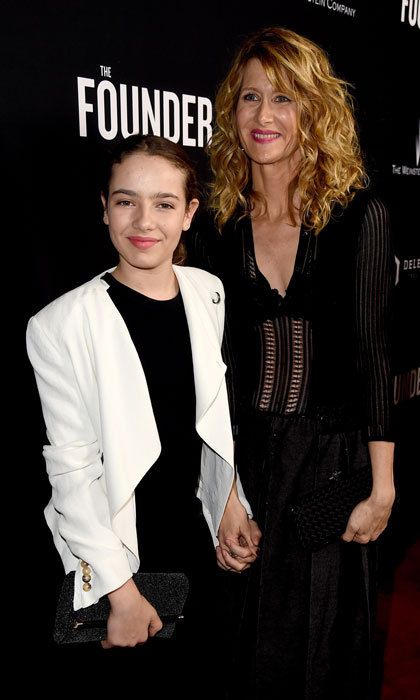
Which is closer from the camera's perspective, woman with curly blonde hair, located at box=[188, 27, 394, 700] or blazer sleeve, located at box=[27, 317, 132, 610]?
blazer sleeve, located at box=[27, 317, 132, 610]

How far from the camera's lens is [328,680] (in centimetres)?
186

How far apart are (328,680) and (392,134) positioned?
102 inches

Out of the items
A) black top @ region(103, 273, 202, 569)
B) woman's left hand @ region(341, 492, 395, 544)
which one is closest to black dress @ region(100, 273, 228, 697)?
black top @ region(103, 273, 202, 569)

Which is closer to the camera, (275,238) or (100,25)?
(275,238)

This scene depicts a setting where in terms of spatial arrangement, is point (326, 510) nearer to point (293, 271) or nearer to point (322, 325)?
point (322, 325)

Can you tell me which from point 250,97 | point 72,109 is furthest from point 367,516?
point 72,109

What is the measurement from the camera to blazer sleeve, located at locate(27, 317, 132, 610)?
134 centimetres

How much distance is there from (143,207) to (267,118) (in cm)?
49

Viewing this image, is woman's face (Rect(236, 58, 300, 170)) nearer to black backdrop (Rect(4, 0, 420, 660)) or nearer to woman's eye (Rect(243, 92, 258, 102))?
woman's eye (Rect(243, 92, 258, 102))

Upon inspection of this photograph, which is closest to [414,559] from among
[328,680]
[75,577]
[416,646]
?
[416,646]

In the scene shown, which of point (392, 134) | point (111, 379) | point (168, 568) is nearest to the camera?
point (111, 379)

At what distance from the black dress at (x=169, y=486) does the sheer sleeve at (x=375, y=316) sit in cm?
45

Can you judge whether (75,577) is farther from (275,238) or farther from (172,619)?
(275,238)

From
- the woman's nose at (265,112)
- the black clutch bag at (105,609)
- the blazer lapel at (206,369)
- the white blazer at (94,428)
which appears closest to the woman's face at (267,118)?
the woman's nose at (265,112)
